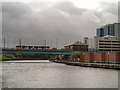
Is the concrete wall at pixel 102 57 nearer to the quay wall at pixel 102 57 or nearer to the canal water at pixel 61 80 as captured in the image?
the quay wall at pixel 102 57

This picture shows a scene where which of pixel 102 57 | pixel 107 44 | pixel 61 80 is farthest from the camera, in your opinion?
pixel 107 44

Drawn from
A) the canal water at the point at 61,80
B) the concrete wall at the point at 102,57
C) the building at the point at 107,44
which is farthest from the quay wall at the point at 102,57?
the building at the point at 107,44

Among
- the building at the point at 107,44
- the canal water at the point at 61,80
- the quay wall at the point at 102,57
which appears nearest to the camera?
the canal water at the point at 61,80

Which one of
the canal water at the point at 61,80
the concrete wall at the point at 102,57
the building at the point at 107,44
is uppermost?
the building at the point at 107,44

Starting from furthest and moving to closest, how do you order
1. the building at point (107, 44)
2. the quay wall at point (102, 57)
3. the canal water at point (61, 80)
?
1. the building at point (107, 44)
2. the quay wall at point (102, 57)
3. the canal water at point (61, 80)

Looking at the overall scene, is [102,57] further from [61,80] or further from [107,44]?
[107,44]

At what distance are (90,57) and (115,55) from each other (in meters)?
23.7

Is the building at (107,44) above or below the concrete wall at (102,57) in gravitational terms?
above

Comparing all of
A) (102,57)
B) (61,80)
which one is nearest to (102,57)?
(102,57)

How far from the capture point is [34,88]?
34.2m

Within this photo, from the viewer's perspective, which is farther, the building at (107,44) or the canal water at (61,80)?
the building at (107,44)

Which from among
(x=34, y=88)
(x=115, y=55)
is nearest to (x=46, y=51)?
(x=115, y=55)

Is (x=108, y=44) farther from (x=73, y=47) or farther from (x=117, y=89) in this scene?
(x=117, y=89)

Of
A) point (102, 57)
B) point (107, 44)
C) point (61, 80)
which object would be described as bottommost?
point (61, 80)
